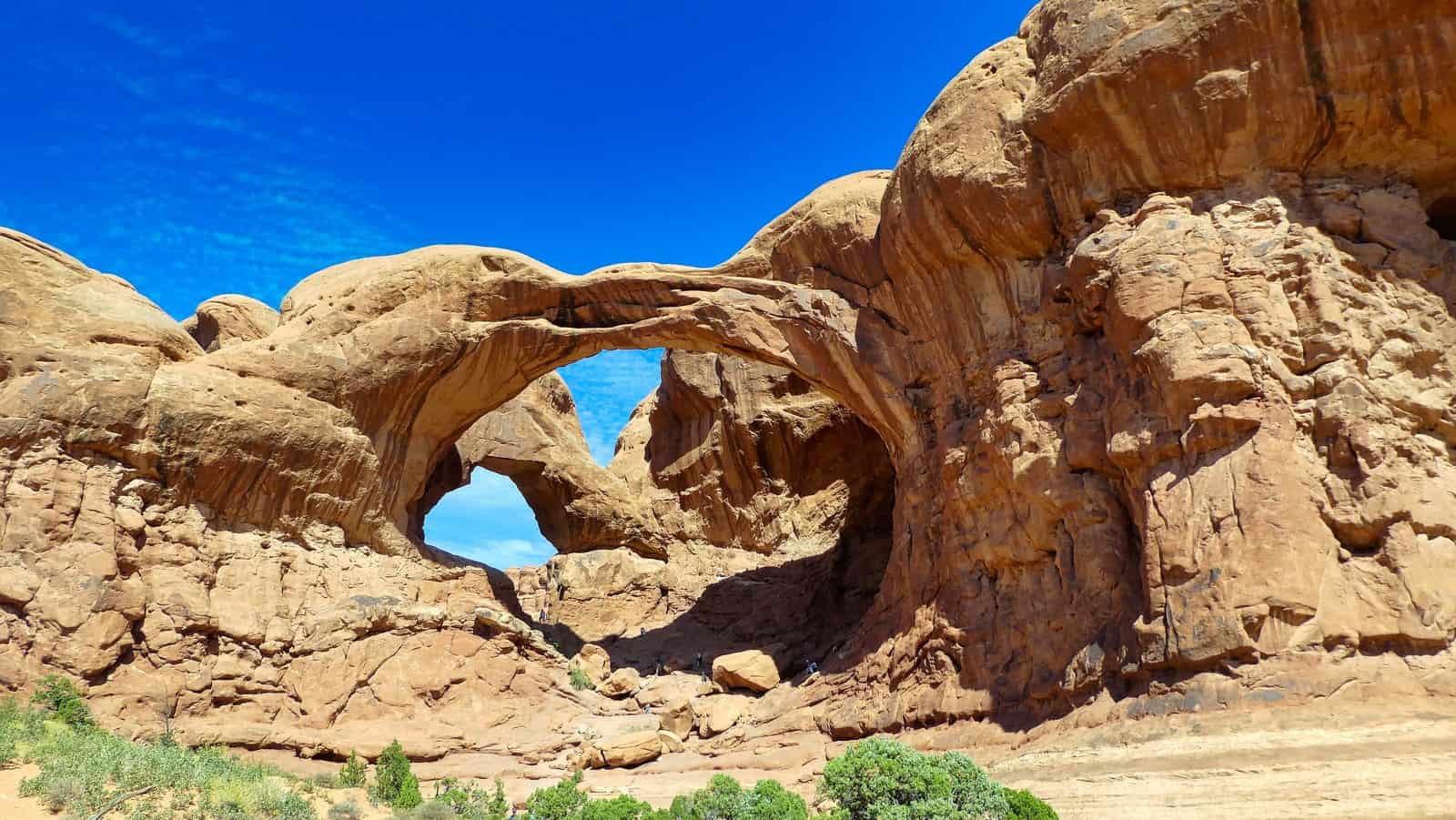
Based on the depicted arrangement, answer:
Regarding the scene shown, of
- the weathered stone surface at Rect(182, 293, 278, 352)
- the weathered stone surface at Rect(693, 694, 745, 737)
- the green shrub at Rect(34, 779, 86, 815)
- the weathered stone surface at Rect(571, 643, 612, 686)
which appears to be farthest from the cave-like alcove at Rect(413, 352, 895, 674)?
the green shrub at Rect(34, 779, 86, 815)

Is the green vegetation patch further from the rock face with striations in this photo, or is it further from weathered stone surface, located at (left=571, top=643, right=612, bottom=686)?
weathered stone surface, located at (left=571, top=643, right=612, bottom=686)

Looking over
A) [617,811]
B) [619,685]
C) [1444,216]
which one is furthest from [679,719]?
A: [1444,216]

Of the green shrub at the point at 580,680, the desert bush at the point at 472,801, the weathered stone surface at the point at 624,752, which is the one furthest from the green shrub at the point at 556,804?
the green shrub at the point at 580,680

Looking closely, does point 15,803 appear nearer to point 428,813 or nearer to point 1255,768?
point 428,813

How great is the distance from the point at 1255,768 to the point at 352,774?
453 inches

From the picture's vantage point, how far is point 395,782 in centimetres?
1408

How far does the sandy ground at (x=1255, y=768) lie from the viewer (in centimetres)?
863

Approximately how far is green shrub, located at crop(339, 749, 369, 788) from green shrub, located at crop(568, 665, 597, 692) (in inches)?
205

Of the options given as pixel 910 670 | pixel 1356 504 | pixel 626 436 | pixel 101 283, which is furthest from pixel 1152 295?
pixel 626 436

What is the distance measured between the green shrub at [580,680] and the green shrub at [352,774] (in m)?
5.20

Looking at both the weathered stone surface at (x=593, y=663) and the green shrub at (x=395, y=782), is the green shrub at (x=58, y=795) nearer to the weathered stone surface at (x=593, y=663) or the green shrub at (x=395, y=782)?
the green shrub at (x=395, y=782)

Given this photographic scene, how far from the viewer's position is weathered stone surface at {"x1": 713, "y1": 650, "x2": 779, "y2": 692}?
62.3ft

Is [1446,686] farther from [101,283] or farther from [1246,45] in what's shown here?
[101,283]

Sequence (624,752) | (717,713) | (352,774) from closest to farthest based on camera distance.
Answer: (352,774) → (624,752) → (717,713)
